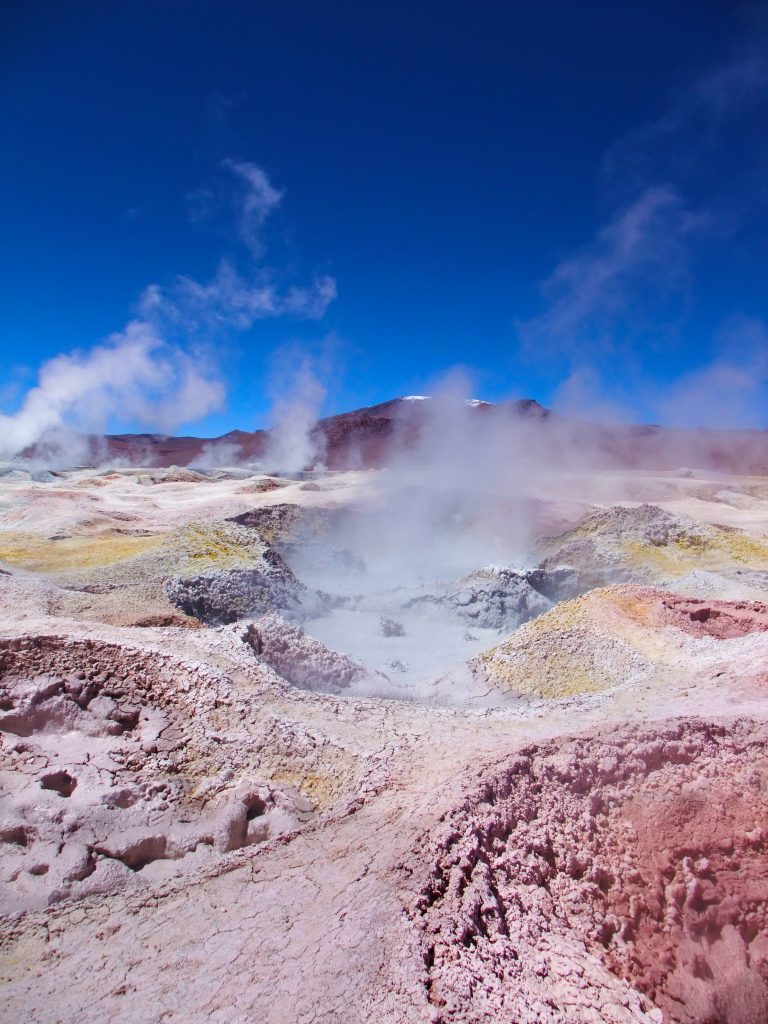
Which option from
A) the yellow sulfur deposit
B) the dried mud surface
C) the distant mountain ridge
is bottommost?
the dried mud surface

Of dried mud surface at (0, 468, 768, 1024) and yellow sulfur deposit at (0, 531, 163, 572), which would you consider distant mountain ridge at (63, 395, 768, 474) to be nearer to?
yellow sulfur deposit at (0, 531, 163, 572)

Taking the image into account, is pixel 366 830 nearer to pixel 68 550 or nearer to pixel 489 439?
pixel 68 550

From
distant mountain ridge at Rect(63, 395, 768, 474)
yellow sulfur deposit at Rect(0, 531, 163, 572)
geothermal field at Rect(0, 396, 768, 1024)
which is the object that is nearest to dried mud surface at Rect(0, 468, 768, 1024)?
geothermal field at Rect(0, 396, 768, 1024)

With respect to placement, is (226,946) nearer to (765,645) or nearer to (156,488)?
(765,645)

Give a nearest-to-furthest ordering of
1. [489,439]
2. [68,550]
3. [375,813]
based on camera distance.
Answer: [375,813] < [68,550] < [489,439]

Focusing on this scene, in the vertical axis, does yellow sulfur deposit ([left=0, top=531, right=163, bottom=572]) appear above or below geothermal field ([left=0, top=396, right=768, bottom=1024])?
above

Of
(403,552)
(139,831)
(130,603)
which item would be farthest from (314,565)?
(139,831)


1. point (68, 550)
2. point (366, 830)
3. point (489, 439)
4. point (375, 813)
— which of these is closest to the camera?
point (366, 830)

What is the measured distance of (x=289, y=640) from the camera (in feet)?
29.1

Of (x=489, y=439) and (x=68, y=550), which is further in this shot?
(x=489, y=439)

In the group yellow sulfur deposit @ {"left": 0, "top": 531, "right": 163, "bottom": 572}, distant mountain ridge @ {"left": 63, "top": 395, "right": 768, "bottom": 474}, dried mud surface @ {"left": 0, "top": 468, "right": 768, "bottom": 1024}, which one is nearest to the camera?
dried mud surface @ {"left": 0, "top": 468, "right": 768, "bottom": 1024}

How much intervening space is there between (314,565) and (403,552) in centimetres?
443

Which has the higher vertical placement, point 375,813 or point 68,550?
point 68,550

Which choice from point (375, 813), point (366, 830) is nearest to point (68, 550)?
point (375, 813)
